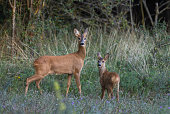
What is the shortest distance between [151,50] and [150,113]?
17.9 ft

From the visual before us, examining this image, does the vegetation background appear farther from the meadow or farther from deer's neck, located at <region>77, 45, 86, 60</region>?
deer's neck, located at <region>77, 45, 86, 60</region>

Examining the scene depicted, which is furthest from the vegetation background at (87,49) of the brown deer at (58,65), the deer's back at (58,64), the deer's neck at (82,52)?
the deer's neck at (82,52)

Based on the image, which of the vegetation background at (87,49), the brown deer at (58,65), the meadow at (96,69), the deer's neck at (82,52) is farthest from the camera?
the deer's neck at (82,52)

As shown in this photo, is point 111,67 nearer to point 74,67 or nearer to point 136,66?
point 136,66

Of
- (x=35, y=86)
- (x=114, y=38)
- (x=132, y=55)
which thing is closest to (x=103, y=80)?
(x=35, y=86)

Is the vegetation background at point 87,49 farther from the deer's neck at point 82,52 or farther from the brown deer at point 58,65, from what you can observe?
the deer's neck at point 82,52

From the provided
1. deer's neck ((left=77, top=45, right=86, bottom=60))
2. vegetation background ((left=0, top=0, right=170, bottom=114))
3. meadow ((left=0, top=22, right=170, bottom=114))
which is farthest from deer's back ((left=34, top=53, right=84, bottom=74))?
vegetation background ((left=0, top=0, right=170, bottom=114))

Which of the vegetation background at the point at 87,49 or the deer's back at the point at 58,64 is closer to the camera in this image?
the deer's back at the point at 58,64

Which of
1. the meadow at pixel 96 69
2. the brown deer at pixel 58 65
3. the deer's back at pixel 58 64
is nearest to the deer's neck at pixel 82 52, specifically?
the brown deer at pixel 58 65

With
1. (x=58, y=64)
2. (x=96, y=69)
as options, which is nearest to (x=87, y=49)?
(x=96, y=69)

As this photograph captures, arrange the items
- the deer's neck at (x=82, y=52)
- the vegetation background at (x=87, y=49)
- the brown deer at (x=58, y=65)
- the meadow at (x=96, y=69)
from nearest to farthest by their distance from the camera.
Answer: the meadow at (x=96, y=69) → the brown deer at (x=58, y=65) → the vegetation background at (x=87, y=49) → the deer's neck at (x=82, y=52)

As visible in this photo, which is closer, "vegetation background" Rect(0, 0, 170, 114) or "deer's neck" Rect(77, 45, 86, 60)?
"vegetation background" Rect(0, 0, 170, 114)

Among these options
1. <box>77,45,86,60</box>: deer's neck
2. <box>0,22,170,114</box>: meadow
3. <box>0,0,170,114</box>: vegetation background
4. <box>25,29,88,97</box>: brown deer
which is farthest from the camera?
<box>77,45,86,60</box>: deer's neck

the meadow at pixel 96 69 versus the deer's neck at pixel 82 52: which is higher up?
the deer's neck at pixel 82 52
